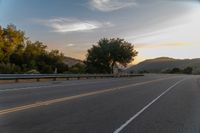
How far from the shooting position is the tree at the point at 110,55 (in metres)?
97.3

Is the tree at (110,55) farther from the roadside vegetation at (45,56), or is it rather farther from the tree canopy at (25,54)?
the tree canopy at (25,54)

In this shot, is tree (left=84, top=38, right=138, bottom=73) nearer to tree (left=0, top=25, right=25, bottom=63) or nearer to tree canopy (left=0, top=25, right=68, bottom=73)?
tree canopy (left=0, top=25, right=68, bottom=73)

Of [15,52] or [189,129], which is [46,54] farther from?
[189,129]

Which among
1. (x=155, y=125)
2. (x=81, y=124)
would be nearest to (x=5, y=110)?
(x=81, y=124)

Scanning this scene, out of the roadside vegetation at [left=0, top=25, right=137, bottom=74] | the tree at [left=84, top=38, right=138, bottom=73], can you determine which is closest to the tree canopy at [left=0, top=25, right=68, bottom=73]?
the roadside vegetation at [left=0, top=25, right=137, bottom=74]

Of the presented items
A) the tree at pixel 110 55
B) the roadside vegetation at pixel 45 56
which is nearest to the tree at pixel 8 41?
the roadside vegetation at pixel 45 56

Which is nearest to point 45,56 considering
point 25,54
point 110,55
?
point 25,54

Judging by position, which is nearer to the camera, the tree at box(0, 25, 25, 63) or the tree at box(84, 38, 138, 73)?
the tree at box(0, 25, 25, 63)

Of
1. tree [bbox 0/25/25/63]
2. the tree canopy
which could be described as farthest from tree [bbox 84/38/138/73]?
tree [bbox 0/25/25/63]

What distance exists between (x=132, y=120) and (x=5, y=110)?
14.6ft

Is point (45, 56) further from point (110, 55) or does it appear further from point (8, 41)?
point (110, 55)

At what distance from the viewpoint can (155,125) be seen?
42.1 feet

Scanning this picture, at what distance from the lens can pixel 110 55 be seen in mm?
98625

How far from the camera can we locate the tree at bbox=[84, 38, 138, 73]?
97312 mm
